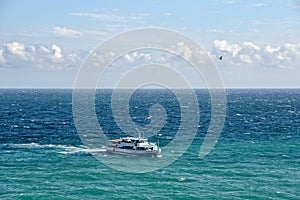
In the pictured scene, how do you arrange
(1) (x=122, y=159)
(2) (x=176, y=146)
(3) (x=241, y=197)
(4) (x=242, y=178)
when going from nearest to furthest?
(3) (x=241, y=197), (4) (x=242, y=178), (1) (x=122, y=159), (2) (x=176, y=146)

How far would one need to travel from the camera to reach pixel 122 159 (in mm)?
93875

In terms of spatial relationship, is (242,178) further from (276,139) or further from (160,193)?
(276,139)

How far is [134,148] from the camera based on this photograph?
9825cm

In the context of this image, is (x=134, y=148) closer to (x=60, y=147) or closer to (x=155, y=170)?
(x=155, y=170)

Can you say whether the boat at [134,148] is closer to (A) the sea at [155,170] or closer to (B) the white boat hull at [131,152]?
(B) the white boat hull at [131,152]

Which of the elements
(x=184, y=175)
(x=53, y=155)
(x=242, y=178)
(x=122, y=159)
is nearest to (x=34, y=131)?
(x=53, y=155)

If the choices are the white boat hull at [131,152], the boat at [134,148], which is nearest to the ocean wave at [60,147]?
the white boat hull at [131,152]

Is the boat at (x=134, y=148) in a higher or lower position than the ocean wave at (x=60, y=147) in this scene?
higher

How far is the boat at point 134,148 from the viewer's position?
3809 inches

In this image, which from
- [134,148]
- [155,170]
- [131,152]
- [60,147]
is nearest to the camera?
[155,170]

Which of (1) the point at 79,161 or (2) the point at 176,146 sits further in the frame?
(2) the point at 176,146

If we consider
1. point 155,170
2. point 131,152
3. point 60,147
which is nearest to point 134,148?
point 131,152

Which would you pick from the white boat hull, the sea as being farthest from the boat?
the sea

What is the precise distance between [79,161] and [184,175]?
2440cm
